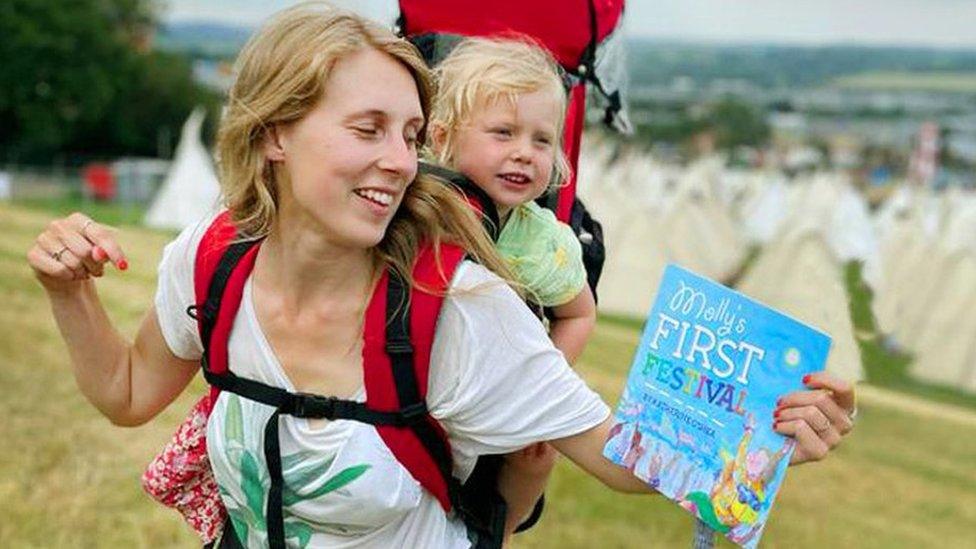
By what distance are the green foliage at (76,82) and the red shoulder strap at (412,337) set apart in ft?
176

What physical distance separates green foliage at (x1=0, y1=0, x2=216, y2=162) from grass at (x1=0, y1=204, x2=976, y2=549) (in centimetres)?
4453

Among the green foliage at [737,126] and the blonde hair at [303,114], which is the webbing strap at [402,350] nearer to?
the blonde hair at [303,114]

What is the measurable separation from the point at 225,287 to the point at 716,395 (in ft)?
2.50

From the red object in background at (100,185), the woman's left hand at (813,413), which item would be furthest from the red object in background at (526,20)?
the red object in background at (100,185)

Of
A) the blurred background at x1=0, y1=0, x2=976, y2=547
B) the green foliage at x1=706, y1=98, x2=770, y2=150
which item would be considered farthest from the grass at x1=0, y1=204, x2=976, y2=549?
the green foliage at x1=706, y1=98, x2=770, y2=150

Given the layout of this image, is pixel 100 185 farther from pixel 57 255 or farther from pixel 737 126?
pixel 737 126

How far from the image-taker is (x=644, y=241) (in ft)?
71.7

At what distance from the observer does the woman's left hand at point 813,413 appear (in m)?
1.76

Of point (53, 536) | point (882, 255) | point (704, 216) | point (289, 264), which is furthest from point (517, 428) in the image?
point (704, 216)

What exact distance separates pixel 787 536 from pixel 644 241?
50.0ft

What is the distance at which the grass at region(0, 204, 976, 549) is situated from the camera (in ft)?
→ 17.5

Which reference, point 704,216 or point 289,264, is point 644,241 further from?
point 289,264

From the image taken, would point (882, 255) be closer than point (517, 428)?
No

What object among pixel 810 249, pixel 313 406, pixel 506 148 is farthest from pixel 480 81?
pixel 810 249
